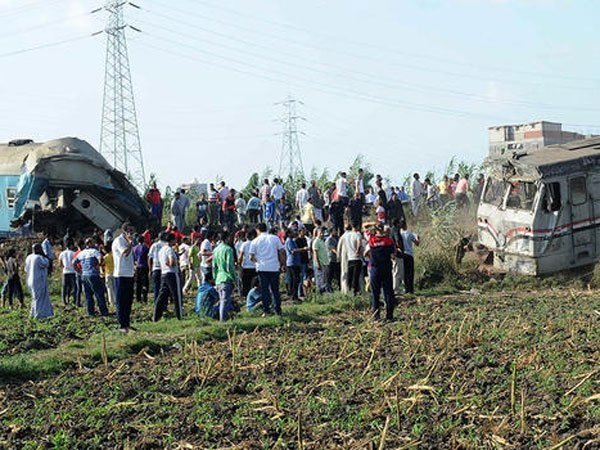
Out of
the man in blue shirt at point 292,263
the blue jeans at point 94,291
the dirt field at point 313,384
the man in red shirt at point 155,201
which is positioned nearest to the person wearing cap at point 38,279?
the blue jeans at point 94,291

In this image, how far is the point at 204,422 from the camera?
865cm

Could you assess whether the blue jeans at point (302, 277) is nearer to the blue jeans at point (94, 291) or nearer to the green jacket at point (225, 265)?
the blue jeans at point (94, 291)

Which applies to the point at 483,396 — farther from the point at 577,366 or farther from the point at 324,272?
the point at 324,272

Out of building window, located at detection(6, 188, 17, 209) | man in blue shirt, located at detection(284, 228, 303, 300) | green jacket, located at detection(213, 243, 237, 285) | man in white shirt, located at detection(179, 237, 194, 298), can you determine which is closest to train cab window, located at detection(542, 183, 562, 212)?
man in blue shirt, located at detection(284, 228, 303, 300)

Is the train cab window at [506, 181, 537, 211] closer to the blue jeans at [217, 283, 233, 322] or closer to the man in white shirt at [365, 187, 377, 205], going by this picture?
the man in white shirt at [365, 187, 377, 205]

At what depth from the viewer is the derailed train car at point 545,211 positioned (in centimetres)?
2044

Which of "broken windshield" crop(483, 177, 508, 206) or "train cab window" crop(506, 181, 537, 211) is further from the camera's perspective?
"broken windshield" crop(483, 177, 508, 206)

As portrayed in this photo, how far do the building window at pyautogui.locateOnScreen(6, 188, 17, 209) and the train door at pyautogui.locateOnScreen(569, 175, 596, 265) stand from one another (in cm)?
1756

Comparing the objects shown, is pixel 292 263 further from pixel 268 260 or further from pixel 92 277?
pixel 92 277

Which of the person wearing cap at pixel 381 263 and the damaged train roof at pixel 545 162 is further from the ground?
the damaged train roof at pixel 545 162

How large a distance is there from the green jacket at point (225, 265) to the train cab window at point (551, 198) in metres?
8.25

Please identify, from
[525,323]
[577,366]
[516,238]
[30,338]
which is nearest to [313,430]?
[577,366]

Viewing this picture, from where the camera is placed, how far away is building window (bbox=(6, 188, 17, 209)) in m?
29.5

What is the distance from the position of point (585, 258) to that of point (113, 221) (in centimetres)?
1531
